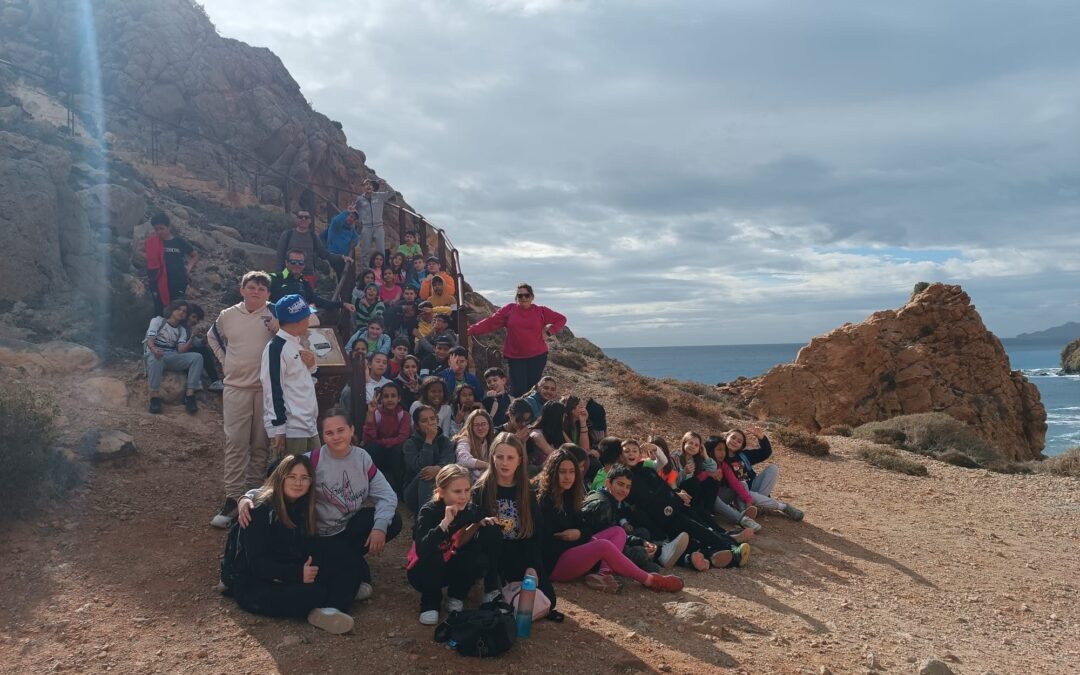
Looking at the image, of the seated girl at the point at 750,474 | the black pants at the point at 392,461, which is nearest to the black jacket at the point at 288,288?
the black pants at the point at 392,461

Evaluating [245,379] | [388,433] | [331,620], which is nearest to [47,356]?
[245,379]

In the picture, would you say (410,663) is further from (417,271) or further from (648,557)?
(417,271)

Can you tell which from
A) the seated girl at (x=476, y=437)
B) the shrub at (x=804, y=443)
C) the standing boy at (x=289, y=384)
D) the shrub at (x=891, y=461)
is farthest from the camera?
the shrub at (x=804, y=443)

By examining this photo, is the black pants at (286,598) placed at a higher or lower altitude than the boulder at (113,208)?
lower

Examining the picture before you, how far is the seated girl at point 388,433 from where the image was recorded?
259 inches

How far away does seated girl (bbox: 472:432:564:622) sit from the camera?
15.1ft

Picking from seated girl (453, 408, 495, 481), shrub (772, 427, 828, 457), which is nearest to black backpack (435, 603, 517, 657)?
seated girl (453, 408, 495, 481)

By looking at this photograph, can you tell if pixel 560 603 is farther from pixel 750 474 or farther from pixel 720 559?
pixel 750 474

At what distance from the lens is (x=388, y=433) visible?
6672 millimetres

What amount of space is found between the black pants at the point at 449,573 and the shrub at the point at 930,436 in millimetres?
11932

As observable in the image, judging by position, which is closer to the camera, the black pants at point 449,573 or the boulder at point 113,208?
the black pants at point 449,573

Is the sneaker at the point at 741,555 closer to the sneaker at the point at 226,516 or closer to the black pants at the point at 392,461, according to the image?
the black pants at the point at 392,461

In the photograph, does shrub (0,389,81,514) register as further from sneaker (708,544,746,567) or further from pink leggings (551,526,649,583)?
sneaker (708,544,746,567)

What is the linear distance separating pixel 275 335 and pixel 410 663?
8.25 feet
